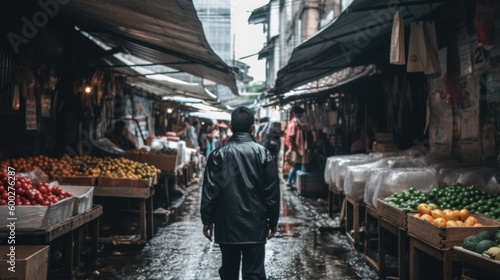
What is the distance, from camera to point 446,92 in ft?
27.0

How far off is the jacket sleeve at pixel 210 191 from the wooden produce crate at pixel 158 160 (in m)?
6.71

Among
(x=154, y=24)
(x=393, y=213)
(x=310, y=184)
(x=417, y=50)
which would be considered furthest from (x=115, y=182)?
(x=310, y=184)

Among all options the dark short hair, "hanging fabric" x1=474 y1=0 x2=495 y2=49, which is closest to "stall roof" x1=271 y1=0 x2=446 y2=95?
"hanging fabric" x1=474 y1=0 x2=495 y2=49

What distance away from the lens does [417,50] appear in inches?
299

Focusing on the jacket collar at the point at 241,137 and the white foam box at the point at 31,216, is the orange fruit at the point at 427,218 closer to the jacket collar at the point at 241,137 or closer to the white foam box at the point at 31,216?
the jacket collar at the point at 241,137

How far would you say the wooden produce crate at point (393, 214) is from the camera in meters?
6.10

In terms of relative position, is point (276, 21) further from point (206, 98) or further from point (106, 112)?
point (106, 112)

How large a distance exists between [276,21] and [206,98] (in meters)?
26.0

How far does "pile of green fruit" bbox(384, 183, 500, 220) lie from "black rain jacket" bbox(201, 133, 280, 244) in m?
2.12

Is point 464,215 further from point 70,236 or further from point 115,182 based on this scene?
point 115,182

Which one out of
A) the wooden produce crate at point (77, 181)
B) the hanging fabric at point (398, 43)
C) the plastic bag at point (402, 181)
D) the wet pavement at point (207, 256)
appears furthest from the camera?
the wooden produce crate at point (77, 181)

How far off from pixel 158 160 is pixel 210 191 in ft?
22.5

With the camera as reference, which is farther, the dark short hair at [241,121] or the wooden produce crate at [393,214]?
the wooden produce crate at [393,214]

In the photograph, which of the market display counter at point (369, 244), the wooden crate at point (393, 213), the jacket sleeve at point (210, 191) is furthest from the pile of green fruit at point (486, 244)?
the market display counter at point (369, 244)
